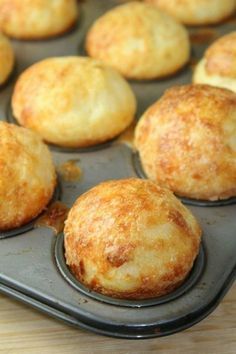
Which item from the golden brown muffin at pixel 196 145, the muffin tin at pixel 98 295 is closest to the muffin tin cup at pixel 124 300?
the muffin tin at pixel 98 295

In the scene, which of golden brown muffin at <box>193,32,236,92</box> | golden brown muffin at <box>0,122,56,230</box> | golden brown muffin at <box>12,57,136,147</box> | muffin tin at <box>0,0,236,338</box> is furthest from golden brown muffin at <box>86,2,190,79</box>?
golden brown muffin at <box>0,122,56,230</box>

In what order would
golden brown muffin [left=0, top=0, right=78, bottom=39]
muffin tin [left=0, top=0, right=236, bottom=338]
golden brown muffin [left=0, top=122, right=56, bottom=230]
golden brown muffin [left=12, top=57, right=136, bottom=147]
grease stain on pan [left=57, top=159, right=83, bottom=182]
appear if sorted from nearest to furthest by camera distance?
muffin tin [left=0, top=0, right=236, bottom=338]
golden brown muffin [left=0, top=122, right=56, bottom=230]
grease stain on pan [left=57, top=159, right=83, bottom=182]
golden brown muffin [left=12, top=57, right=136, bottom=147]
golden brown muffin [left=0, top=0, right=78, bottom=39]

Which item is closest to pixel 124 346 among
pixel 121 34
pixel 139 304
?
pixel 139 304

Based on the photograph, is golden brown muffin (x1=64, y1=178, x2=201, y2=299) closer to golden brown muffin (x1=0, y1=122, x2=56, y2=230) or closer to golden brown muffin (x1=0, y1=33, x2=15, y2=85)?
golden brown muffin (x1=0, y1=122, x2=56, y2=230)

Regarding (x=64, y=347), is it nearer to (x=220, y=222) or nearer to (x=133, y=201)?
(x=133, y=201)

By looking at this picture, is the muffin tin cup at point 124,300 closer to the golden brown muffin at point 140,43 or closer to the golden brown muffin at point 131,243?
the golden brown muffin at point 131,243

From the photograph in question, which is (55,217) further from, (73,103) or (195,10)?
(195,10)

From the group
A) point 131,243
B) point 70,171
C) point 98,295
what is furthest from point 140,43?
point 98,295
